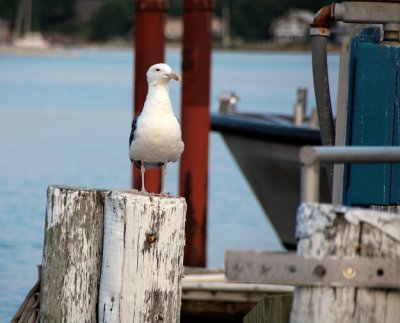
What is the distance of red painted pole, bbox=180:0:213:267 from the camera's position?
12.1 metres

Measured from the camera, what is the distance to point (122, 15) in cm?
16050

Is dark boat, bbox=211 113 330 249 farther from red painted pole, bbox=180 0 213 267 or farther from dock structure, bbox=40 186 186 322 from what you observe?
dock structure, bbox=40 186 186 322

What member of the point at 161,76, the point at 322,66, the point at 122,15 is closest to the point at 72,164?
the point at 161,76

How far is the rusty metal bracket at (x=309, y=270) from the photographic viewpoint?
14.7 feet

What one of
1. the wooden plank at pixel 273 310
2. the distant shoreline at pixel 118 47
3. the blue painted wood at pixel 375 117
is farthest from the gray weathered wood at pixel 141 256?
the distant shoreline at pixel 118 47

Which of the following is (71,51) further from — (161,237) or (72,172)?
(161,237)

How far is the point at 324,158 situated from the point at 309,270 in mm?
374

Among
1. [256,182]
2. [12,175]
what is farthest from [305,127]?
[12,175]

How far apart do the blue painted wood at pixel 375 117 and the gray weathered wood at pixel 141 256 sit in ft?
3.18

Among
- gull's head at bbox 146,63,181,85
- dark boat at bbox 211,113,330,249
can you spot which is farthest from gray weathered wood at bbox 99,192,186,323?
dark boat at bbox 211,113,330,249

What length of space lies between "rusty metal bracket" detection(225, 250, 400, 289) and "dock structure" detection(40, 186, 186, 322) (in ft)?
3.58

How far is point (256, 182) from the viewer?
50.0ft

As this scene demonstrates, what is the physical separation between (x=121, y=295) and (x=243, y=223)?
58.4 ft

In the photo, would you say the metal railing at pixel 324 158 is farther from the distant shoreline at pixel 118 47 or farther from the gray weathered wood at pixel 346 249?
the distant shoreline at pixel 118 47
